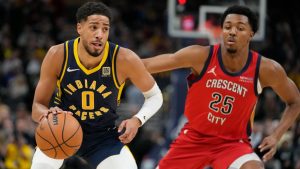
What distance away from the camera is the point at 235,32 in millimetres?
6828

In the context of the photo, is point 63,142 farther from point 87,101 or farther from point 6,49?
point 6,49

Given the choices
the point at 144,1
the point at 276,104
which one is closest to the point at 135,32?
the point at 144,1

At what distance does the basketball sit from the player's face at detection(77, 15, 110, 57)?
0.69m

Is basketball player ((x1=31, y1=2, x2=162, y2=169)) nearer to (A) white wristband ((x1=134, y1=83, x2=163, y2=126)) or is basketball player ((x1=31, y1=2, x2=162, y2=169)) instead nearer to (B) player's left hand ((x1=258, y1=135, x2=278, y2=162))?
(A) white wristband ((x1=134, y1=83, x2=163, y2=126))

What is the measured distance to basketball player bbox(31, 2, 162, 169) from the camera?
6.39m

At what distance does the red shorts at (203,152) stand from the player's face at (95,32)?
51.5 inches

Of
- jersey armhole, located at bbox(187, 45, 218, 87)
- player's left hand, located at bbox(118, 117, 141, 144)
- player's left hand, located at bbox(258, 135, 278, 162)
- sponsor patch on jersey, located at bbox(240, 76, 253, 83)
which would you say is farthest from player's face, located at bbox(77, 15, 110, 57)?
player's left hand, located at bbox(258, 135, 278, 162)

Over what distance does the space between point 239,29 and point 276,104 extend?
23.6 ft

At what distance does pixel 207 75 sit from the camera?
272 inches

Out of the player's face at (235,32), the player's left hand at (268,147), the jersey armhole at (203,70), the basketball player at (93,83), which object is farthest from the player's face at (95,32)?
the player's left hand at (268,147)

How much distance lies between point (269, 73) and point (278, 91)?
27cm

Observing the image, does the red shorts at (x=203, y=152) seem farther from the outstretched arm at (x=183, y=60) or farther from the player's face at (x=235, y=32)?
the player's face at (x=235, y=32)

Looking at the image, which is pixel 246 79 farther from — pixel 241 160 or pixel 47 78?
pixel 47 78

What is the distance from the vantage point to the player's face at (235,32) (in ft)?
22.4
